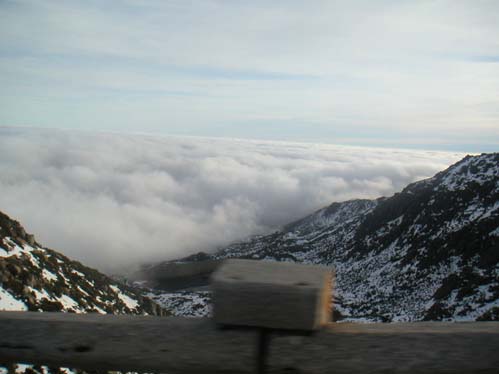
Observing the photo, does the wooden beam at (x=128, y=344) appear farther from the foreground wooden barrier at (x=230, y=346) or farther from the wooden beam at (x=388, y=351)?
the wooden beam at (x=388, y=351)

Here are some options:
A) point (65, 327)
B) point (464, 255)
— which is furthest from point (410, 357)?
point (464, 255)

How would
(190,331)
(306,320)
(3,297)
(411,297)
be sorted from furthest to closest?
(411,297)
(3,297)
(190,331)
(306,320)

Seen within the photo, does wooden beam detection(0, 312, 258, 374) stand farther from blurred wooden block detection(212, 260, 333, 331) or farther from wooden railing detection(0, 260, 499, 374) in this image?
blurred wooden block detection(212, 260, 333, 331)

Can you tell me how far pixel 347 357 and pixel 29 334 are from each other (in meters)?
2.16

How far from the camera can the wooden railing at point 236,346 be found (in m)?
2.58

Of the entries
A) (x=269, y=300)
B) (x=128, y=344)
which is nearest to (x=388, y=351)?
(x=269, y=300)

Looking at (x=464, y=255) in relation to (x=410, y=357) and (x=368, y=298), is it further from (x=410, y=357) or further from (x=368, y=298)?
(x=410, y=357)

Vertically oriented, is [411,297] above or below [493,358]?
below

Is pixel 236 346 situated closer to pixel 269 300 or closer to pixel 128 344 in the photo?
pixel 269 300

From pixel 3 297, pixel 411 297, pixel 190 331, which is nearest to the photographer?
pixel 190 331

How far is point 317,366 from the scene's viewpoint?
103 inches

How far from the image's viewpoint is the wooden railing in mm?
2579

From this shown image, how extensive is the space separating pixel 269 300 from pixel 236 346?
0.42 m

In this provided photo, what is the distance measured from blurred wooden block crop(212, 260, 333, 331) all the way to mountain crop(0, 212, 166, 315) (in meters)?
74.2
